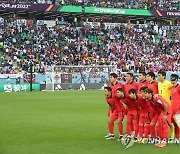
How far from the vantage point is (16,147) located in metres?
11.5

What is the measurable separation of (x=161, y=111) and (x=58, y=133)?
3.76 metres

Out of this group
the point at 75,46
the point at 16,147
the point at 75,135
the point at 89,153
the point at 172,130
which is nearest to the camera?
the point at 89,153

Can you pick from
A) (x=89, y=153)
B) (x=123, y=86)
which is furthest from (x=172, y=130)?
(x=89, y=153)

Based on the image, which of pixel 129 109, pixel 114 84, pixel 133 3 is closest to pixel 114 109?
pixel 129 109

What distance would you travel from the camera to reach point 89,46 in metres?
50.2

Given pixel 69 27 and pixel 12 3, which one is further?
pixel 69 27

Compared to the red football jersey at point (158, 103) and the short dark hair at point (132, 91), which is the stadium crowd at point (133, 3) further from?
the red football jersey at point (158, 103)

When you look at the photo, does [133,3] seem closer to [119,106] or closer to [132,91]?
[119,106]

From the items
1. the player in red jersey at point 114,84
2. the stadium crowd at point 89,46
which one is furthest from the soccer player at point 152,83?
the stadium crowd at point 89,46

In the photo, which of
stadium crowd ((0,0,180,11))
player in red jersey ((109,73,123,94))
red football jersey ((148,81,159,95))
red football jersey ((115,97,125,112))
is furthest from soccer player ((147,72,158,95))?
stadium crowd ((0,0,180,11))

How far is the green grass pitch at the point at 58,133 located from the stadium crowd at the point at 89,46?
69.0 feet

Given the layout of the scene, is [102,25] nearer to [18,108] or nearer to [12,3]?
[12,3]

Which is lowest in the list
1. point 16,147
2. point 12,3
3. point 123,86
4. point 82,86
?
point 82,86

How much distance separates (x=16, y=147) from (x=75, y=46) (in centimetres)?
3810
